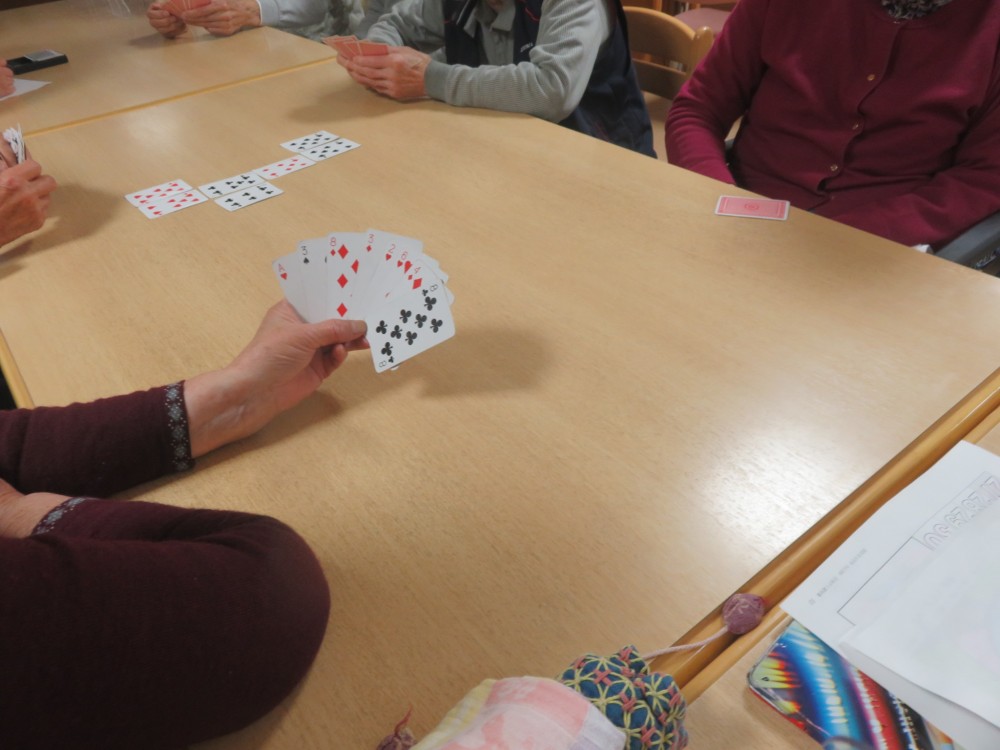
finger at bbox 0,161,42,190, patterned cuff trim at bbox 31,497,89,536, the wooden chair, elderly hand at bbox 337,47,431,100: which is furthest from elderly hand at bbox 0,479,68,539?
the wooden chair

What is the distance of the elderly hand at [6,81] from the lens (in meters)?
2.05

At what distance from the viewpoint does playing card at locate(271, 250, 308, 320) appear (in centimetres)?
95

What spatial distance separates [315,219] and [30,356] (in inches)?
20.4

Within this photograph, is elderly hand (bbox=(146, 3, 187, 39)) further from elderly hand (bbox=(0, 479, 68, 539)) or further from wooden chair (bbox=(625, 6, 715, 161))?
elderly hand (bbox=(0, 479, 68, 539))

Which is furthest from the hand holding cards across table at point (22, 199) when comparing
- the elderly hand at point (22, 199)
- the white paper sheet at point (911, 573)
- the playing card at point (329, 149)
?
the white paper sheet at point (911, 573)

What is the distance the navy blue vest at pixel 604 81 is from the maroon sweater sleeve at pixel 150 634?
61.0 inches

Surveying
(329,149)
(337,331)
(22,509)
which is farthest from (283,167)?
(22,509)

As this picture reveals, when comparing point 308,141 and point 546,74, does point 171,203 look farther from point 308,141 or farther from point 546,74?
point 546,74

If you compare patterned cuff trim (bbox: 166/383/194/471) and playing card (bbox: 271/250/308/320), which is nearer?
patterned cuff trim (bbox: 166/383/194/471)

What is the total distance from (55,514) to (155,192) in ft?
3.07

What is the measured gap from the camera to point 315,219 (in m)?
1.33

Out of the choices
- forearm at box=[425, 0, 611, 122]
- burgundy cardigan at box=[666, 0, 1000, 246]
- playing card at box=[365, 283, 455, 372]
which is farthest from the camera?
forearm at box=[425, 0, 611, 122]

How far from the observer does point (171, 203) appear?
143 cm

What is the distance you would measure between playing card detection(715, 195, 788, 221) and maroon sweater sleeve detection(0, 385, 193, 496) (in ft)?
3.15
